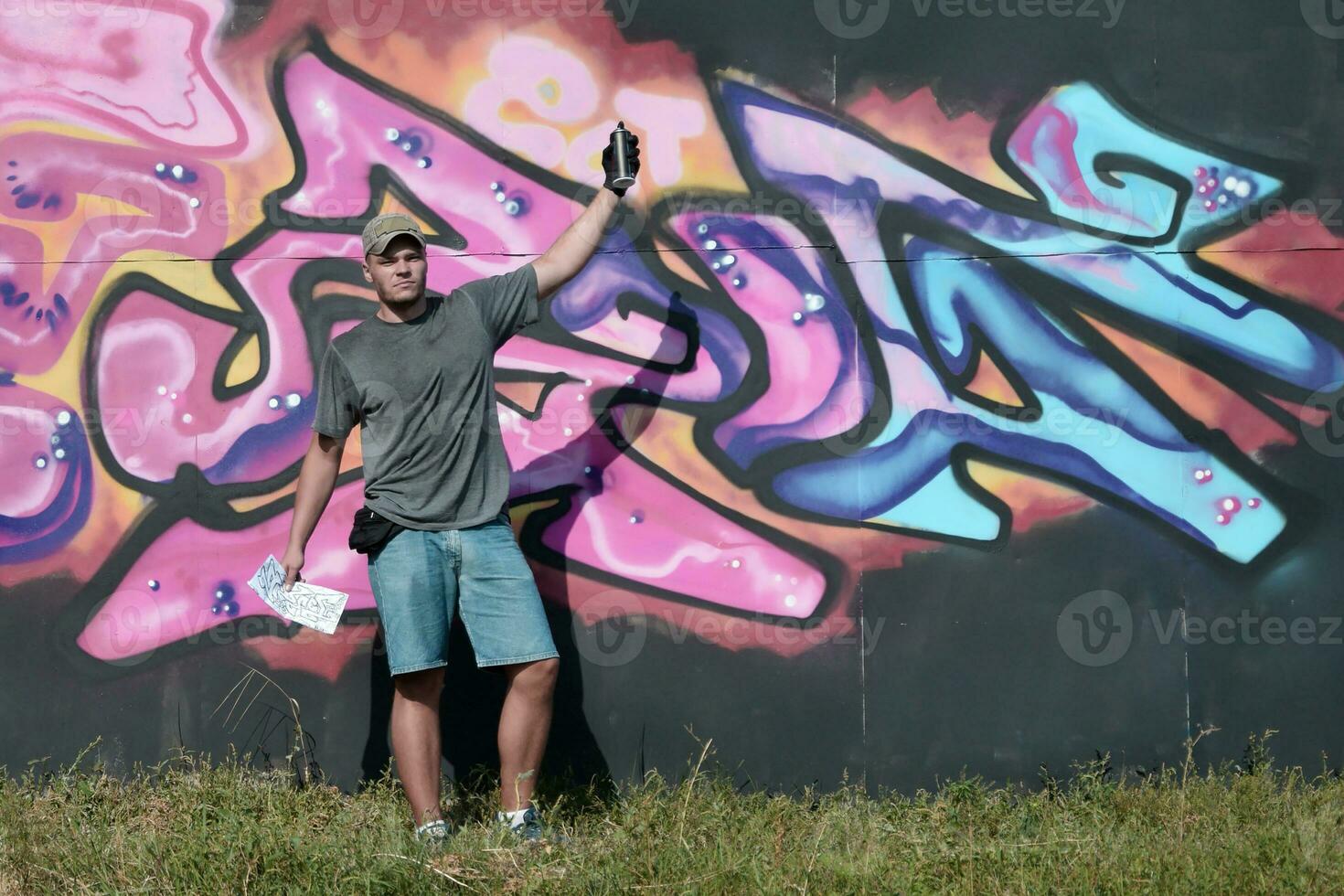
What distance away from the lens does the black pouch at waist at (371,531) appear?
394cm

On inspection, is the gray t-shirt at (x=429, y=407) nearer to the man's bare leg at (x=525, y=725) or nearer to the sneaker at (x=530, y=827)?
the man's bare leg at (x=525, y=725)

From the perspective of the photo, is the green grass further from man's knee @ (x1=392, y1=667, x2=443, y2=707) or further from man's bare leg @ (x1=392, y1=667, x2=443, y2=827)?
man's knee @ (x1=392, y1=667, x2=443, y2=707)

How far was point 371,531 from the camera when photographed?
3.95 metres

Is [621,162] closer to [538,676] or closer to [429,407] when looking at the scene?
[429,407]

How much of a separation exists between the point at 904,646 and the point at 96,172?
325cm

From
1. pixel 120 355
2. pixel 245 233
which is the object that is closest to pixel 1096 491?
pixel 245 233

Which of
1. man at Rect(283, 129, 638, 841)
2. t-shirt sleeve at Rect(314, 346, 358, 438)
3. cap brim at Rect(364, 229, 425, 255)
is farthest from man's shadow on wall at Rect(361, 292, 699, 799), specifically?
cap brim at Rect(364, 229, 425, 255)

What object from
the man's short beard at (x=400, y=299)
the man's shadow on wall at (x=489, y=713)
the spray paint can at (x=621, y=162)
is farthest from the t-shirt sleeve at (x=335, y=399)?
the spray paint can at (x=621, y=162)

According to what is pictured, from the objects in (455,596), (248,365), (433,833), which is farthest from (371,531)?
(248,365)

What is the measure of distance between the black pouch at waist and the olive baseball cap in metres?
0.79

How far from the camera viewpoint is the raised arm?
4121mm

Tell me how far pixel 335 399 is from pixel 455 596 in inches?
27.6

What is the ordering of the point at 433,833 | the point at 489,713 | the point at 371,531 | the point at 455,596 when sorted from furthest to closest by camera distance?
the point at 489,713
the point at 455,596
the point at 371,531
the point at 433,833

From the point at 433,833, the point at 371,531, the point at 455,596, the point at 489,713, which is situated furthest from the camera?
the point at 489,713
